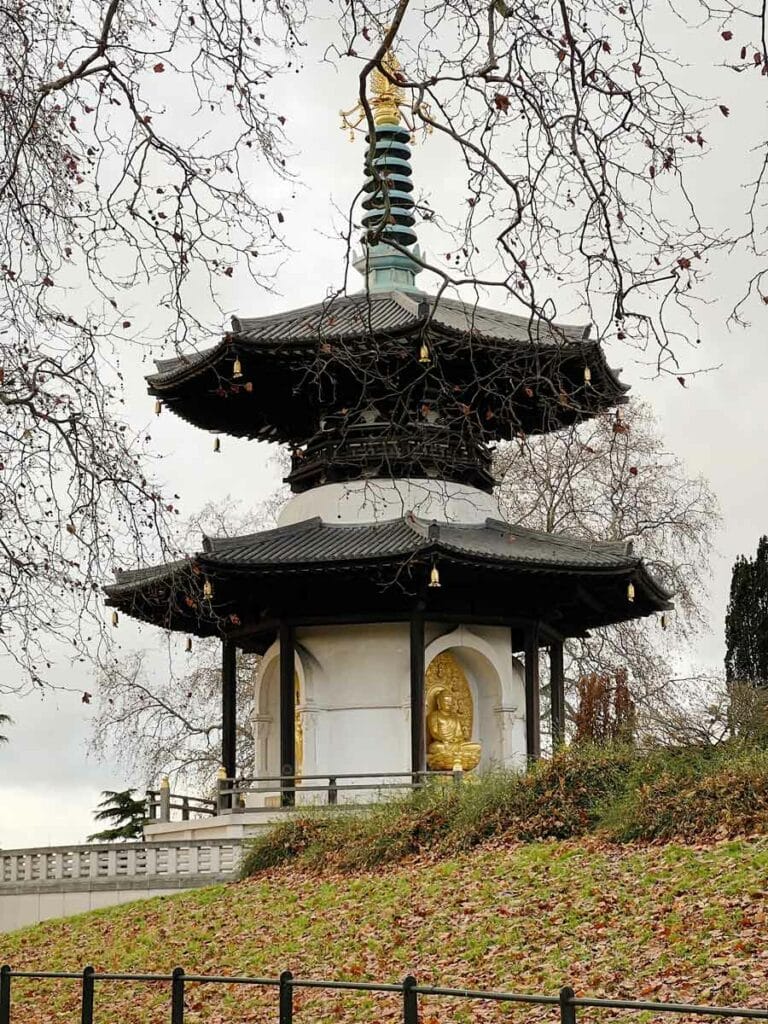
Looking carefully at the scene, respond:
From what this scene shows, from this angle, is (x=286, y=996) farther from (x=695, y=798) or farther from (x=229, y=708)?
(x=229, y=708)

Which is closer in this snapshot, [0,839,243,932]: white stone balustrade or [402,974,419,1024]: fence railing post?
[402,974,419,1024]: fence railing post

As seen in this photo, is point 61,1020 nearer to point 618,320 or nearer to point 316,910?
point 316,910

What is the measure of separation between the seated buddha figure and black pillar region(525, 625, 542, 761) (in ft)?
3.81

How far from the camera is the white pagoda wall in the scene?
27.5m

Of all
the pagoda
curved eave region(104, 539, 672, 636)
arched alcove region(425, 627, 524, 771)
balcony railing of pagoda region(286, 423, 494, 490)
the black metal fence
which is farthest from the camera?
balcony railing of pagoda region(286, 423, 494, 490)

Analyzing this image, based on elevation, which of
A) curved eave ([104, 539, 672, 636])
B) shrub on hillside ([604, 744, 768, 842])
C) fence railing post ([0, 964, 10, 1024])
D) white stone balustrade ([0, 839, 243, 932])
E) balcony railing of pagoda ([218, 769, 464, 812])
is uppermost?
curved eave ([104, 539, 672, 636])

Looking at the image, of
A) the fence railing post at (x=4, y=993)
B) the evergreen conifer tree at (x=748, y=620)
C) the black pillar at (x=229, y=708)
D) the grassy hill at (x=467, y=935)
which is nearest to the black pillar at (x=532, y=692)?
the black pillar at (x=229, y=708)

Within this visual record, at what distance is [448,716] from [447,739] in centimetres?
39

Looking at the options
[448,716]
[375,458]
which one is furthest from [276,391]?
[448,716]

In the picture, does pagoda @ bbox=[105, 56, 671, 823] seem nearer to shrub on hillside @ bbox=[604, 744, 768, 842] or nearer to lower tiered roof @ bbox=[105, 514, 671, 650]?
lower tiered roof @ bbox=[105, 514, 671, 650]

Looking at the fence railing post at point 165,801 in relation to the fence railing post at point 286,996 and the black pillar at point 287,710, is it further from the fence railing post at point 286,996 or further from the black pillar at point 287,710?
the fence railing post at point 286,996

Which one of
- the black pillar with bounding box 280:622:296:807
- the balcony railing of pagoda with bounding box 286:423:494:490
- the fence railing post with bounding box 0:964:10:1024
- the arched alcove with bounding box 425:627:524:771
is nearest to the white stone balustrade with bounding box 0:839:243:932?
the black pillar with bounding box 280:622:296:807

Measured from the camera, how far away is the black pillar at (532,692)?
2856 cm

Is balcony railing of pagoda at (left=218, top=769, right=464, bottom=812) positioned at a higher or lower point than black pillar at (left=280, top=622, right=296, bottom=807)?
lower
